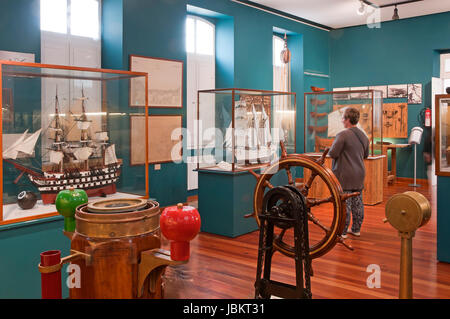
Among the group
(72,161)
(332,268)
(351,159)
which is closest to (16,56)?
(72,161)

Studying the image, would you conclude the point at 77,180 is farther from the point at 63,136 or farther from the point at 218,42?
the point at 218,42

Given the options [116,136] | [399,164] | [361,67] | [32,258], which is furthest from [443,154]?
[361,67]

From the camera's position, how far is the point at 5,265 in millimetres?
3174

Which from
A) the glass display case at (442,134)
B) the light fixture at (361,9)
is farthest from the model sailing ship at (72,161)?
the light fixture at (361,9)

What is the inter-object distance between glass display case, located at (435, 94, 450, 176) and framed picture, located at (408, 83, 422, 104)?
6.32m

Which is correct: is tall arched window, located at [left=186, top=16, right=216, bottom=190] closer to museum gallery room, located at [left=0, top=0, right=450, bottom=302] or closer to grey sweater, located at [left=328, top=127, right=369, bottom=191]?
museum gallery room, located at [left=0, top=0, right=450, bottom=302]

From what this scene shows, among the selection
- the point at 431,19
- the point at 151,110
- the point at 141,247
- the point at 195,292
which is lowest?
the point at 195,292

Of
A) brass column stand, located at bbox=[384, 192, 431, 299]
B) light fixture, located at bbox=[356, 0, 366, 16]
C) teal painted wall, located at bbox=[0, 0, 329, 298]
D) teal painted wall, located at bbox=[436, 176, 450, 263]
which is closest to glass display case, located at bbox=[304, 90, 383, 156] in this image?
teal painted wall, located at bbox=[0, 0, 329, 298]

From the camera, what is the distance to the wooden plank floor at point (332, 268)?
3.84 meters

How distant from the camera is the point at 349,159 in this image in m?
5.37

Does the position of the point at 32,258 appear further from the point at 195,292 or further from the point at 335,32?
the point at 335,32

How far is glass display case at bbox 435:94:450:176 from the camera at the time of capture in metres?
4.56

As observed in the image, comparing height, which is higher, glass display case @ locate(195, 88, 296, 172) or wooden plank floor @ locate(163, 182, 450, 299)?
glass display case @ locate(195, 88, 296, 172)
